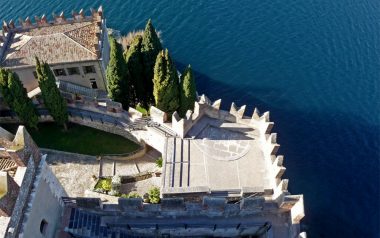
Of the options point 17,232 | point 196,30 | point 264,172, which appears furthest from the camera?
point 196,30

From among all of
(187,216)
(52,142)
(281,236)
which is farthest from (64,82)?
(281,236)

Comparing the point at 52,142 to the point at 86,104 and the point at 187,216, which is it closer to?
the point at 86,104

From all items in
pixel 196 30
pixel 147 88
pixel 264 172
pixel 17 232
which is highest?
pixel 196 30

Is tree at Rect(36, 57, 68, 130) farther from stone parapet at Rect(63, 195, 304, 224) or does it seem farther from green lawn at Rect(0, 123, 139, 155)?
stone parapet at Rect(63, 195, 304, 224)

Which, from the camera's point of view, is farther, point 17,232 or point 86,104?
point 86,104

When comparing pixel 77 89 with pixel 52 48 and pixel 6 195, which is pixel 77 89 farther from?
pixel 6 195

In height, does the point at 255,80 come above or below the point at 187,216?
above

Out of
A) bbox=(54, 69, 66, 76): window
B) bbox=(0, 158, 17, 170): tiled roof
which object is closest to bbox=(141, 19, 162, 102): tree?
bbox=(54, 69, 66, 76): window

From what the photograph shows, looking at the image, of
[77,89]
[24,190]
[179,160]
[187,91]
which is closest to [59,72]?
[77,89]
